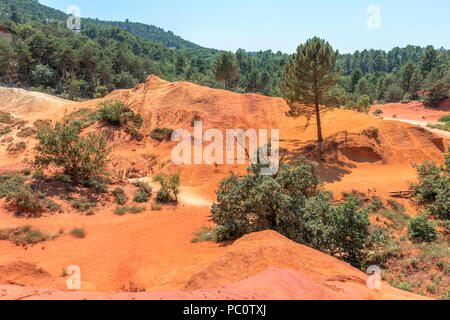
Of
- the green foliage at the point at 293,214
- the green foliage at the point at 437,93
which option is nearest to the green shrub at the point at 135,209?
the green foliage at the point at 293,214

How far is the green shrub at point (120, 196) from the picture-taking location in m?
12.9

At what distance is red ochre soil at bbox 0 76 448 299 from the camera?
14.9ft

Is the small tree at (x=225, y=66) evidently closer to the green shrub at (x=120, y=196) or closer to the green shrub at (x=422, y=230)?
the green shrub at (x=120, y=196)

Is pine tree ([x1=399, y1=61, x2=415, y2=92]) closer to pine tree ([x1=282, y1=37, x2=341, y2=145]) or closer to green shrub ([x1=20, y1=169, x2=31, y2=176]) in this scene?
pine tree ([x1=282, y1=37, x2=341, y2=145])

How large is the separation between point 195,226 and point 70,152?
7.51 metres

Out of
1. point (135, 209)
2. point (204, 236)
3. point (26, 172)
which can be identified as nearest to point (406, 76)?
point (204, 236)

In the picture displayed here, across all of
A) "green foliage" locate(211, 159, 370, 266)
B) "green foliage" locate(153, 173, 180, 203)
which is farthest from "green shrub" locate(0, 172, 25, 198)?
"green foliage" locate(211, 159, 370, 266)

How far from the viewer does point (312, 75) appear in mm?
16891

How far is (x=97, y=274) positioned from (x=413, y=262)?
389 inches

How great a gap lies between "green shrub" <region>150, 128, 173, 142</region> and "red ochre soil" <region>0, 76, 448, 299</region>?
58 cm

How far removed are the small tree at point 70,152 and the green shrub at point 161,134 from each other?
7.88 m
